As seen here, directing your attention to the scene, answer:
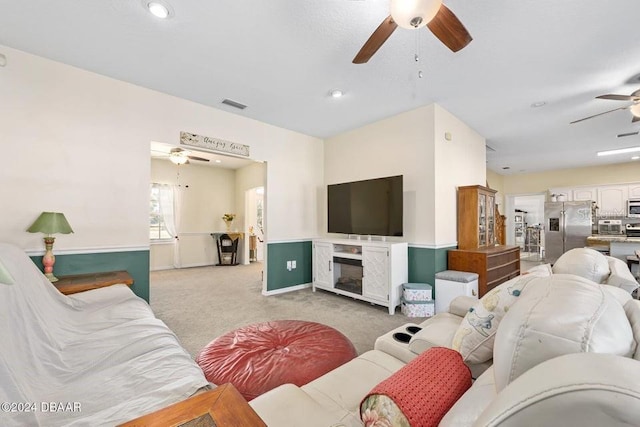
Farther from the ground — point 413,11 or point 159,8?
point 159,8

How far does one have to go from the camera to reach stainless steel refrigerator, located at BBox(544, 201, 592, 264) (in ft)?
21.2

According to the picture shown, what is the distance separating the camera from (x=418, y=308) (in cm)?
328

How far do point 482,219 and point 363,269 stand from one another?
213cm

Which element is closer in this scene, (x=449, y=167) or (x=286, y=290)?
(x=449, y=167)

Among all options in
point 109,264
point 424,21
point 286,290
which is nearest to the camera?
point 424,21

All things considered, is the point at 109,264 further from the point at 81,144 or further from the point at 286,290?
the point at 286,290

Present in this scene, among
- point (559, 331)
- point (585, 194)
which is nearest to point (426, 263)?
point (559, 331)

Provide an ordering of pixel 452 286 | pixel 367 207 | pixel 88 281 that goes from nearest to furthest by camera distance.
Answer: pixel 88 281
pixel 452 286
pixel 367 207

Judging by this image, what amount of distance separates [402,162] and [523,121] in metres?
2.10

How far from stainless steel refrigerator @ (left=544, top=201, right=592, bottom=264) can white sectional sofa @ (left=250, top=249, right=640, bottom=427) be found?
25.4 feet

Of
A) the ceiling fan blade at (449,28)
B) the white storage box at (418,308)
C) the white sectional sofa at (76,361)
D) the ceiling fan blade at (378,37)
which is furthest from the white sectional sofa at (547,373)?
the white storage box at (418,308)

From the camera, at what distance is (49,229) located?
2.34 metres

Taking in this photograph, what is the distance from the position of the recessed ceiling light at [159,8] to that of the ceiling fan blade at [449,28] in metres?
1.91

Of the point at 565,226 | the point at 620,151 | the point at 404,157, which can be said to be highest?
the point at 620,151
